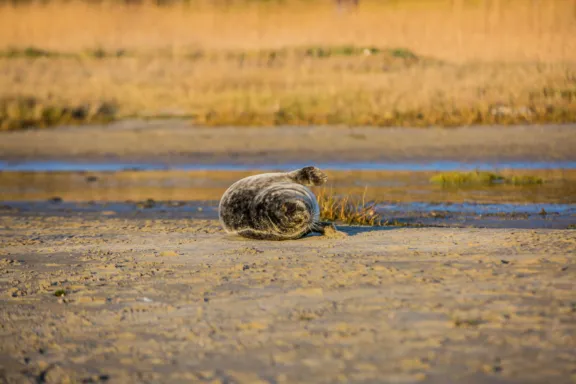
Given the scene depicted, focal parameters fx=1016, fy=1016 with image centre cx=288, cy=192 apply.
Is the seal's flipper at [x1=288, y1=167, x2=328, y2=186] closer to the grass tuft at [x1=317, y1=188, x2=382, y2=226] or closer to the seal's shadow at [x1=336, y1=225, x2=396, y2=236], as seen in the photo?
the seal's shadow at [x1=336, y1=225, x2=396, y2=236]

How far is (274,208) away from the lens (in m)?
10.1

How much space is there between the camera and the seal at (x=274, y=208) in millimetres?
10055

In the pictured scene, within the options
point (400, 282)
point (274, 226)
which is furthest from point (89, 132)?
point (400, 282)

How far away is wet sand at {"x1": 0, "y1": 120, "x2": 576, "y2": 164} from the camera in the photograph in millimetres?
23656

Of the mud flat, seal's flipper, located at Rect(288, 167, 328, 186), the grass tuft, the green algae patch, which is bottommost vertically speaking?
the mud flat

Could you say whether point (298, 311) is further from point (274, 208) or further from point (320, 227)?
point (320, 227)

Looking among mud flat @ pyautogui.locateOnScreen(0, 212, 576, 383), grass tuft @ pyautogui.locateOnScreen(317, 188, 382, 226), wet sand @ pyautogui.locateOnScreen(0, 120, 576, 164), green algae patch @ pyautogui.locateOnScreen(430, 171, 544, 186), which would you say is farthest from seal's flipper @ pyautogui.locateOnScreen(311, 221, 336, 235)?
wet sand @ pyautogui.locateOnScreen(0, 120, 576, 164)

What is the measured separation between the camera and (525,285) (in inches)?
300

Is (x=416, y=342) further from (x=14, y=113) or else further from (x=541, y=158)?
(x=14, y=113)

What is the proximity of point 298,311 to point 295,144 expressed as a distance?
61.6 feet

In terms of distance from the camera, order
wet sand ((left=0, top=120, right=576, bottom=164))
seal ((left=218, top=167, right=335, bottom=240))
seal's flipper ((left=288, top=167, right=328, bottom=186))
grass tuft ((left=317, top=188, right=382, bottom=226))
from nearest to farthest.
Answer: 1. seal ((left=218, top=167, right=335, bottom=240))
2. seal's flipper ((left=288, top=167, right=328, bottom=186))
3. grass tuft ((left=317, top=188, right=382, bottom=226))
4. wet sand ((left=0, top=120, right=576, bottom=164))

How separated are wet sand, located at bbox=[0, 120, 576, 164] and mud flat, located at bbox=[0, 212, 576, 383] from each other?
44.0 feet

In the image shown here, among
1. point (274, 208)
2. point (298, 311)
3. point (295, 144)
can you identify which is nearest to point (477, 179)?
point (295, 144)

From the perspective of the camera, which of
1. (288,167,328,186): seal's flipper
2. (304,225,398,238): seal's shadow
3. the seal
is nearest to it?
the seal
